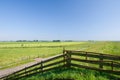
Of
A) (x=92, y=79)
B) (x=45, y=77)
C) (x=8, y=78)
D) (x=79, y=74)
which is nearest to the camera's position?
(x=92, y=79)

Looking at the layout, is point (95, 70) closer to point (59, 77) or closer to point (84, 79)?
point (84, 79)

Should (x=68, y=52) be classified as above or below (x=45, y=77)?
above

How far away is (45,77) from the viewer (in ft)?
30.5

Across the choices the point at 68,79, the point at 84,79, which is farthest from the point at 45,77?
the point at 84,79

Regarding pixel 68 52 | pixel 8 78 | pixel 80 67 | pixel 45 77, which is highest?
pixel 68 52

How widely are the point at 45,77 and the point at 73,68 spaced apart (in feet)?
5.92

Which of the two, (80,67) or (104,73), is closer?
(104,73)

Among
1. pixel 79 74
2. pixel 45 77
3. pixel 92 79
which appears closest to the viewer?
pixel 92 79

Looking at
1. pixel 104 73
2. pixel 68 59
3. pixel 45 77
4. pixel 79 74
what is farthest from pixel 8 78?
pixel 104 73

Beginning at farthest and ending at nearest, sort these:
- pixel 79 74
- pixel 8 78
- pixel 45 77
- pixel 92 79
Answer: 1. pixel 8 78
2. pixel 45 77
3. pixel 79 74
4. pixel 92 79

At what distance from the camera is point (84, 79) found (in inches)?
314

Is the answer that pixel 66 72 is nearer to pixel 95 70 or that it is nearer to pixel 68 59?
pixel 68 59

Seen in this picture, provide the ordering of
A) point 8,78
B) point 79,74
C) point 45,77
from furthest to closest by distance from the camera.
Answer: point 8,78 < point 45,77 < point 79,74

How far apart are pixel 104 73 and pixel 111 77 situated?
51cm
